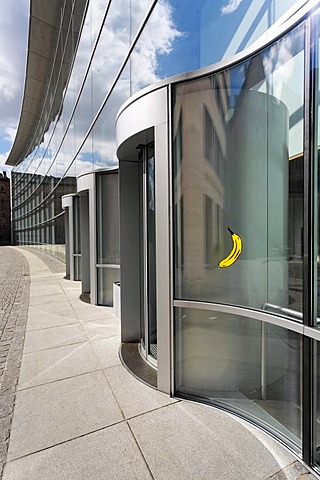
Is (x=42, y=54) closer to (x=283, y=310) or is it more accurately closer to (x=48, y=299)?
(x=48, y=299)

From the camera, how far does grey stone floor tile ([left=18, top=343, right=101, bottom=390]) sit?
4.00 meters

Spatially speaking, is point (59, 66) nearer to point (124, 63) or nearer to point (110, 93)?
point (110, 93)

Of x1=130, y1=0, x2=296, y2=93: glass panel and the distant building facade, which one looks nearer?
x1=130, y1=0, x2=296, y2=93: glass panel

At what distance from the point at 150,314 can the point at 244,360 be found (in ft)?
5.66

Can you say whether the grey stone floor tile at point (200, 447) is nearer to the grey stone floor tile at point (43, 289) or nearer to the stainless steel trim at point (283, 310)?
the stainless steel trim at point (283, 310)

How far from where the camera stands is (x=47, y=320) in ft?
22.1

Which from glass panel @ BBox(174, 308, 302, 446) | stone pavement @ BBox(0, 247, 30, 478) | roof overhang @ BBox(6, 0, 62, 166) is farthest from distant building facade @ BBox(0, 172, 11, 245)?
glass panel @ BBox(174, 308, 302, 446)

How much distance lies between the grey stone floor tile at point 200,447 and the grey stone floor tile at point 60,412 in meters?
0.43

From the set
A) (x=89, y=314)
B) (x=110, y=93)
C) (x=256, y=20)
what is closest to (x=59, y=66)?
(x=110, y=93)

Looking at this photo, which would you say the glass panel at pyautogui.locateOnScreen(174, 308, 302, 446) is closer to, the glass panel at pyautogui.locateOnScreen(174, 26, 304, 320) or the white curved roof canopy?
the glass panel at pyautogui.locateOnScreen(174, 26, 304, 320)

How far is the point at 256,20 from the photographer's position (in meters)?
3.43

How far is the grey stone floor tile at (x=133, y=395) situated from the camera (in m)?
3.23

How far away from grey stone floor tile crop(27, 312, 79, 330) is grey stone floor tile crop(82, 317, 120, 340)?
17.4 inches

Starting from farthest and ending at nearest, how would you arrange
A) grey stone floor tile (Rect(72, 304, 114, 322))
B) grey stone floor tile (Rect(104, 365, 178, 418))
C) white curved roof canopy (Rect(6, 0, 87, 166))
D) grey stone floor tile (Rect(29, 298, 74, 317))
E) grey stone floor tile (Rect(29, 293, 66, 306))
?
white curved roof canopy (Rect(6, 0, 87, 166)) → grey stone floor tile (Rect(29, 293, 66, 306)) → grey stone floor tile (Rect(29, 298, 74, 317)) → grey stone floor tile (Rect(72, 304, 114, 322)) → grey stone floor tile (Rect(104, 365, 178, 418))
